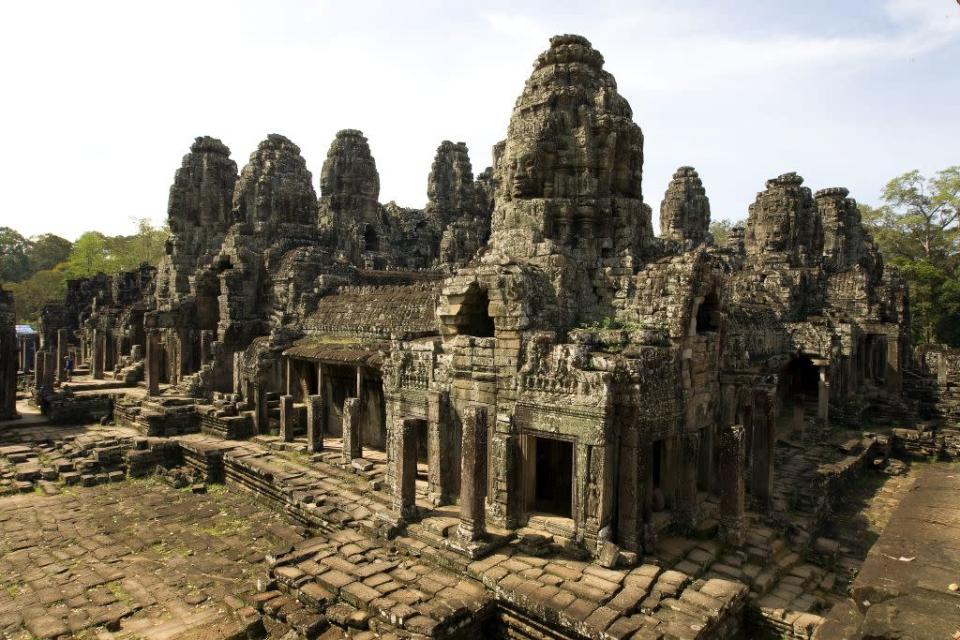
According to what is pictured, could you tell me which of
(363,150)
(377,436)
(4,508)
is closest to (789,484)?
(377,436)

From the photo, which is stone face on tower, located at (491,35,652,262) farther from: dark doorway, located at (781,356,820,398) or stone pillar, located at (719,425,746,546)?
dark doorway, located at (781,356,820,398)

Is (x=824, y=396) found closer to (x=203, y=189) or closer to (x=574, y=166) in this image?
(x=574, y=166)

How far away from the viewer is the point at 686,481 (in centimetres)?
974

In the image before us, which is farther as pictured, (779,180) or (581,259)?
(779,180)

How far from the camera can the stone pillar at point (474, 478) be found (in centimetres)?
884

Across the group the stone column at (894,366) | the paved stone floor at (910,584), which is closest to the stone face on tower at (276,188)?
the paved stone floor at (910,584)

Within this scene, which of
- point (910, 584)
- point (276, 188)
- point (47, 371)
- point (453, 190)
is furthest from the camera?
point (453, 190)

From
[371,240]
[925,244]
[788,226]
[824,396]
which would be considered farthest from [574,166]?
[925,244]

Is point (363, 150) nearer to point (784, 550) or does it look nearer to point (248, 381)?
point (248, 381)

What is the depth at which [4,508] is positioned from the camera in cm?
1254

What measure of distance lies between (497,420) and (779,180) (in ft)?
73.8

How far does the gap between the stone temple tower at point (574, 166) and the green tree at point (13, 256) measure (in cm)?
7128

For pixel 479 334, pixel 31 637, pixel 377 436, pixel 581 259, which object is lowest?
pixel 31 637

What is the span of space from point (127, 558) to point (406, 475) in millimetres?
5091
